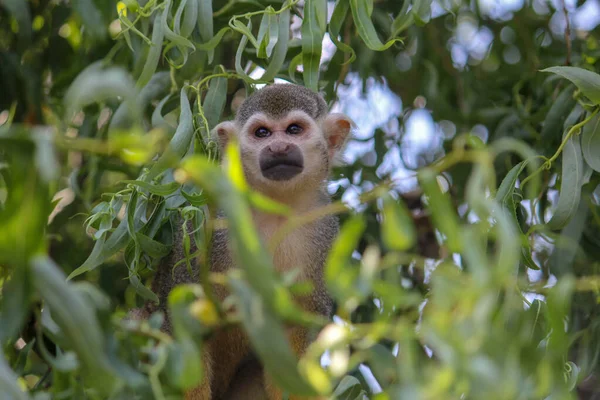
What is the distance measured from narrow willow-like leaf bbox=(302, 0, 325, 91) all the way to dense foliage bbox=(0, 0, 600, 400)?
0.04ft

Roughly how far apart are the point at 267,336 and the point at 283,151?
8.84 feet

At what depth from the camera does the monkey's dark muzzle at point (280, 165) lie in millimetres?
4621

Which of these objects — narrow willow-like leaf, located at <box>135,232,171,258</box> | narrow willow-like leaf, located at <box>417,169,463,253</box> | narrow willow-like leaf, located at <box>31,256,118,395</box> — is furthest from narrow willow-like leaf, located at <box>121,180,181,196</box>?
narrow willow-like leaf, located at <box>417,169,463,253</box>

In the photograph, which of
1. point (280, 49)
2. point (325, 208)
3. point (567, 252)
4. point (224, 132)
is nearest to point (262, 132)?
point (224, 132)

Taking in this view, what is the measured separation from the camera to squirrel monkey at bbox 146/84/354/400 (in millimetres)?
4699

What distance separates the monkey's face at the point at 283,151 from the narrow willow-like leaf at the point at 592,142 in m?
1.47

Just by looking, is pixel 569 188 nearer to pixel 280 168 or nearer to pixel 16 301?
pixel 280 168

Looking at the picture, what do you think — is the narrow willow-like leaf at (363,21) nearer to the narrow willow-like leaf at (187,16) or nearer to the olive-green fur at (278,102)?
the narrow willow-like leaf at (187,16)

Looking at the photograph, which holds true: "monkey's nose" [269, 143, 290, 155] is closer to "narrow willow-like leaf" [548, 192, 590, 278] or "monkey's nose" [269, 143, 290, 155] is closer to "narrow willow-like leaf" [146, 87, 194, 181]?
"narrow willow-like leaf" [146, 87, 194, 181]

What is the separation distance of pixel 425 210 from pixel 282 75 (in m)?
1.79

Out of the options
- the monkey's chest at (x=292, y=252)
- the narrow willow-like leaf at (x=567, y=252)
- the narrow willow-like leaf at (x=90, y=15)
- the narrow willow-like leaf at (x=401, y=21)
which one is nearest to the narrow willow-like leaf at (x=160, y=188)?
the narrow willow-like leaf at (x=90, y=15)

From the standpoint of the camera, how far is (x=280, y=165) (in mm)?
4641

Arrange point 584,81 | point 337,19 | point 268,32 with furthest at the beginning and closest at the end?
point 337,19
point 268,32
point 584,81

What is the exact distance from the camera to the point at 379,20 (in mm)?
5895
